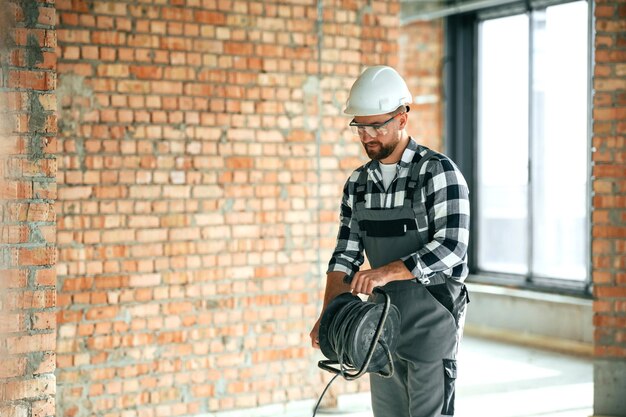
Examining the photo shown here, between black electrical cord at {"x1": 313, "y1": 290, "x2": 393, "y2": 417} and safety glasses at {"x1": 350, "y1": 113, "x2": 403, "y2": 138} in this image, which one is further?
safety glasses at {"x1": 350, "y1": 113, "x2": 403, "y2": 138}

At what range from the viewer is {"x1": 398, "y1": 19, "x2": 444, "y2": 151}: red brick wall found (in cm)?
959

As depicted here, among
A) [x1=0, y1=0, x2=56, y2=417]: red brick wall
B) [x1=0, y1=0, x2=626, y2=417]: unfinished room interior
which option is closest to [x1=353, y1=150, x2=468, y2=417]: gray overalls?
[x1=0, y1=0, x2=56, y2=417]: red brick wall

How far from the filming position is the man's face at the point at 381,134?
3.34 m

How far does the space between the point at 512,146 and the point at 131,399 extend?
5.28m

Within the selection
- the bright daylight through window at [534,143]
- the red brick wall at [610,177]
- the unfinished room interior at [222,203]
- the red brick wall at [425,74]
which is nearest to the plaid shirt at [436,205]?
the unfinished room interior at [222,203]

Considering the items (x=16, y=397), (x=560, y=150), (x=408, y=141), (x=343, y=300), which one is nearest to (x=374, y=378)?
(x=343, y=300)

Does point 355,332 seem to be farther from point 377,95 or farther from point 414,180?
point 377,95

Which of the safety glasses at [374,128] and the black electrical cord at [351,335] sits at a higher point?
the safety glasses at [374,128]

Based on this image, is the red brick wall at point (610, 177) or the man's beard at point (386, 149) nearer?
the man's beard at point (386, 149)

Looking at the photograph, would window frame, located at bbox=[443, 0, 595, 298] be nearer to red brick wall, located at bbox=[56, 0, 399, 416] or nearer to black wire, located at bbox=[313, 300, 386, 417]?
red brick wall, located at bbox=[56, 0, 399, 416]

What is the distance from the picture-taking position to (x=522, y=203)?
29.7 ft

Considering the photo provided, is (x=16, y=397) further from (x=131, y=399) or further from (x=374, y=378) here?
(x=131, y=399)

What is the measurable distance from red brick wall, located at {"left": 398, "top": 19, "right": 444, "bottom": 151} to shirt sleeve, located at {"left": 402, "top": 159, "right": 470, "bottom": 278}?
6363 mm

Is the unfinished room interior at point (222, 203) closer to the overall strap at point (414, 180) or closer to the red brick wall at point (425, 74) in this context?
the overall strap at point (414, 180)
